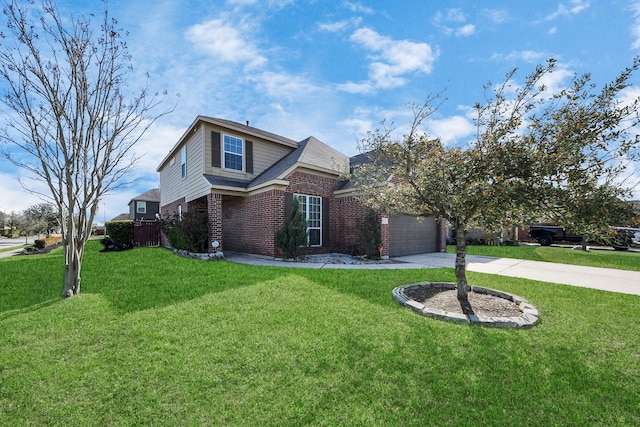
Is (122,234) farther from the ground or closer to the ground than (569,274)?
farther from the ground

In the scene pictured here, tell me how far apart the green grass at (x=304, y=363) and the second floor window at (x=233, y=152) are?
24.4 ft

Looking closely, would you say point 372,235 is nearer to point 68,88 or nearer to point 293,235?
point 293,235

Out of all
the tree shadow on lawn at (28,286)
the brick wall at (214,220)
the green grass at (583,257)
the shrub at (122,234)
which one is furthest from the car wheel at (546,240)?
the shrub at (122,234)

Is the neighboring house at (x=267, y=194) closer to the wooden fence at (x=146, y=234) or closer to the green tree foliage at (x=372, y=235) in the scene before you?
the green tree foliage at (x=372, y=235)

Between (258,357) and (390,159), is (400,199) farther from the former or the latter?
(258,357)

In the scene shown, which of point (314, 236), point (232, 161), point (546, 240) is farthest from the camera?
point (546, 240)

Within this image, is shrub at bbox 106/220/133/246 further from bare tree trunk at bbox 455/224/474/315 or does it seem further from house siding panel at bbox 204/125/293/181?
bare tree trunk at bbox 455/224/474/315

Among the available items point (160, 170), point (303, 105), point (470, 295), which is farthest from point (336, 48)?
point (160, 170)

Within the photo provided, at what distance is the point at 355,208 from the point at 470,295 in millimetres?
6097

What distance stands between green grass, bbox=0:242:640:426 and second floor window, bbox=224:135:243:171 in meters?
7.45

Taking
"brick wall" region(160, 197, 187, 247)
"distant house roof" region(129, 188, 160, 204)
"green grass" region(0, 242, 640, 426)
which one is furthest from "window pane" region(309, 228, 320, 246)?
"distant house roof" region(129, 188, 160, 204)

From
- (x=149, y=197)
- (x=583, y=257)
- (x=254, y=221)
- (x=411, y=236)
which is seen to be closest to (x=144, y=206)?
(x=149, y=197)

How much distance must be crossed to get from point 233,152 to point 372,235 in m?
6.79

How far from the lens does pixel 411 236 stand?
1188 centimetres
